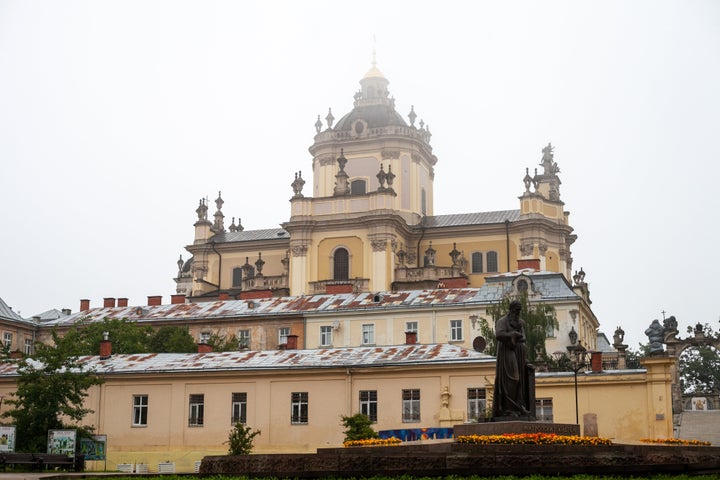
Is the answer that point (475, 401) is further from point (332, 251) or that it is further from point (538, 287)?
point (332, 251)

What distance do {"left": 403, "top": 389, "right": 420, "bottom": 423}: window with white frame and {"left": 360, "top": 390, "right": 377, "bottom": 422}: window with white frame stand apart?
1107 mm

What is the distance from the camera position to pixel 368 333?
2249 inches

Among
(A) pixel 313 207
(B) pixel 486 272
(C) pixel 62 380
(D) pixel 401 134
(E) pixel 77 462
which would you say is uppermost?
(D) pixel 401 134

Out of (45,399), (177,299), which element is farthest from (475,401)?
(177,299)

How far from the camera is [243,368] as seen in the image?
41094 millimetres

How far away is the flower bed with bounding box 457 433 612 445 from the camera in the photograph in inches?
814

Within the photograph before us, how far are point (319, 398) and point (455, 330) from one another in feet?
56.2

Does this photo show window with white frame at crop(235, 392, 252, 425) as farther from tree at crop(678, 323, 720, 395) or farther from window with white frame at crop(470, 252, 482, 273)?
tree at crop(678, 323, 720, 395)

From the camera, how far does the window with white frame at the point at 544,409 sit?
126ft

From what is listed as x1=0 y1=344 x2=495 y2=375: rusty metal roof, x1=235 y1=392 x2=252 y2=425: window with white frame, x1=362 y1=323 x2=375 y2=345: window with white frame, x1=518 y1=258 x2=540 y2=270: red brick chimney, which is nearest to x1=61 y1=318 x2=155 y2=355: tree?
x1=0 y1=344 x2=495 y2=375: rusty metal roof

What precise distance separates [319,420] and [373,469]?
63.6 ft

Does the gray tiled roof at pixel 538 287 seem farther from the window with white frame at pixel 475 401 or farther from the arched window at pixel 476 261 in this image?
the arched window at pixel 476 261

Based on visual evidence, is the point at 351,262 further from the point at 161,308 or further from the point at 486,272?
the point at 161,308

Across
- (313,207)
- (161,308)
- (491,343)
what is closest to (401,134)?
(313,207)
